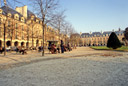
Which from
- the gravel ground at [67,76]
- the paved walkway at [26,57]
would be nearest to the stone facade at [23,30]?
the paved walkway at [26,57]

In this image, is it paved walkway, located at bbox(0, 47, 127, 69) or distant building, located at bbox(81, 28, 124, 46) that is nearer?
paved walkway, located at bbox(0, 47, 127, 69)

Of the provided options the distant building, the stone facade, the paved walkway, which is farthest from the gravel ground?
the distant building

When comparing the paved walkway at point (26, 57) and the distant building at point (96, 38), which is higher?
the distant building at point (96, 38)

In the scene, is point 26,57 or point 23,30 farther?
point 23,30

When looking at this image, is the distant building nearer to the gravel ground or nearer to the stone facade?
the stone facade

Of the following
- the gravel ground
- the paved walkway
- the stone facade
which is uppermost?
the stone facade

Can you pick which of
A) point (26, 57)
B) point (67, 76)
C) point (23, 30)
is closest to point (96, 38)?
point (23, 30)

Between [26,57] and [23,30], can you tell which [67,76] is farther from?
[23,30]

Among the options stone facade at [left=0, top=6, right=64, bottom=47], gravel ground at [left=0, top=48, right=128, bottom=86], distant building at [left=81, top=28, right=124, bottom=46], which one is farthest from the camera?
distant building at [left=81, top=28, right=124, bottom=46]

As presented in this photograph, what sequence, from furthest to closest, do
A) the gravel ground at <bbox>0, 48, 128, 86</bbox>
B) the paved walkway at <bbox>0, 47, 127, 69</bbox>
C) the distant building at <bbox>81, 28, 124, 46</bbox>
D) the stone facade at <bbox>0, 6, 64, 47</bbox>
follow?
the distant building at <bbox>81, 28, 124, 46</bbox> → the stone facade at <bbox>0, 6, 64, 47</bbox> → the paved walkway at <bbox>0, 47, 127, 69</bbox> → the gravel ground at <bbox>0, 48, 128, 86</bbox>

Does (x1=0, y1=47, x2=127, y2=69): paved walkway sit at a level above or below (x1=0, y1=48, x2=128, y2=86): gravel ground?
below

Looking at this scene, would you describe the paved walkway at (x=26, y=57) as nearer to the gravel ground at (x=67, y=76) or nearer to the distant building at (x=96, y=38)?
the gravel ground at (x=67, y=76)

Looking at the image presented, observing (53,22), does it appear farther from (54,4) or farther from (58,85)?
(58,85)

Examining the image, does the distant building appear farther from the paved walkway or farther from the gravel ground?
the gravel ground
